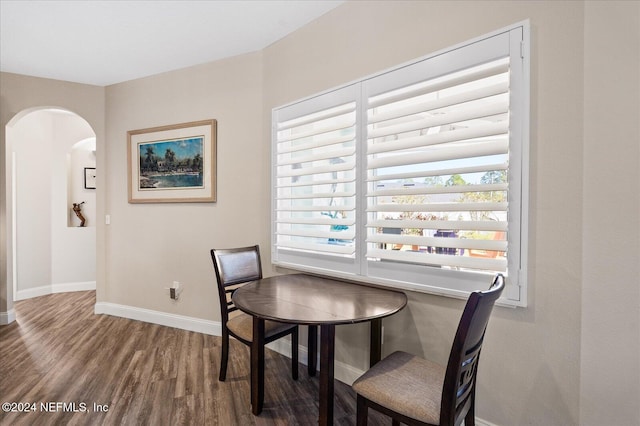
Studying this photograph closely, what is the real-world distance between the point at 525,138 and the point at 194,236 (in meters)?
2.80

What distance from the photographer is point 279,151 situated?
2.55m

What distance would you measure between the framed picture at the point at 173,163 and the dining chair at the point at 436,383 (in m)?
2.24

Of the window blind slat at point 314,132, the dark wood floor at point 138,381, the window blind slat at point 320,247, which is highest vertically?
the window blind slat at point 314,132

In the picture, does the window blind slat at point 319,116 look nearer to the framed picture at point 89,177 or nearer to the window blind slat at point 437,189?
the window blind slat at point 437,189

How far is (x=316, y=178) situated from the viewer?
2.47 meters

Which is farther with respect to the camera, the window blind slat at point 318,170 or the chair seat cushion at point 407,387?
the window blind slat at point 318,170

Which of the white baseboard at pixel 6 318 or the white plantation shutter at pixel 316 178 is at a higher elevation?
the white plantation shutter at pixel 316 178

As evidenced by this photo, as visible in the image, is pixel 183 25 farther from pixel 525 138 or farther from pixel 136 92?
pixel 525 138

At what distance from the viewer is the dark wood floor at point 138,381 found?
1.83 m

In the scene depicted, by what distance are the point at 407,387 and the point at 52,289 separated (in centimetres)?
511

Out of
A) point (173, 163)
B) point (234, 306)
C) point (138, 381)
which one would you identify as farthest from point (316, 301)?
point (173, 163)

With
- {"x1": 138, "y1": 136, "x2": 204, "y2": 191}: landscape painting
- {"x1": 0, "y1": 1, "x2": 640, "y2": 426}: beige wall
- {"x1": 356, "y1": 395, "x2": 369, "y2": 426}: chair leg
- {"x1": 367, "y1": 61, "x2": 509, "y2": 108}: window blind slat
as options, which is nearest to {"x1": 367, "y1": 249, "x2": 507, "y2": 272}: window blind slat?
{"x1": 0, "y1": 1, "x2": 640, "y2": 426}: beige wall

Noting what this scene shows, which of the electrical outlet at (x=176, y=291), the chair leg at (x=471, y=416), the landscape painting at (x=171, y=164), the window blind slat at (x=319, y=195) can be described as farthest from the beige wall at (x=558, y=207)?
the electrical outlet at (x=176, y=291)

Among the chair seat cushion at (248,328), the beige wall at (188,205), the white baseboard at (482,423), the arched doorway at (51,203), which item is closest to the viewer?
the white baseboard at (482,423)
